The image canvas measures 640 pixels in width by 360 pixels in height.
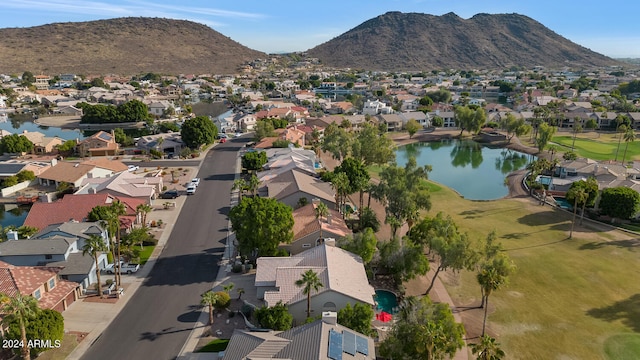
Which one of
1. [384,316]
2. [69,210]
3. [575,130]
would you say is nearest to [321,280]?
[384,316]

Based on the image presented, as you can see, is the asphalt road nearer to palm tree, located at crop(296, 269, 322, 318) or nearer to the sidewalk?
the sidewalk

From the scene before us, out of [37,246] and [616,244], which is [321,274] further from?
[616,244]

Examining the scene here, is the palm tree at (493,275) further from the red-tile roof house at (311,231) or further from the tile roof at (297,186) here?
the tile roof at (297,186)

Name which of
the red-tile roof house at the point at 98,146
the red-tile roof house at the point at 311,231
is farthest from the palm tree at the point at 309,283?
the red-tile roof house at the point at 98,146

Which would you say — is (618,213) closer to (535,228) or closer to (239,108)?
(535,228)

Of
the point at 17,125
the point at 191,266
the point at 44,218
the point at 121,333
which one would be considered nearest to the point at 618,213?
the point at 191,266
